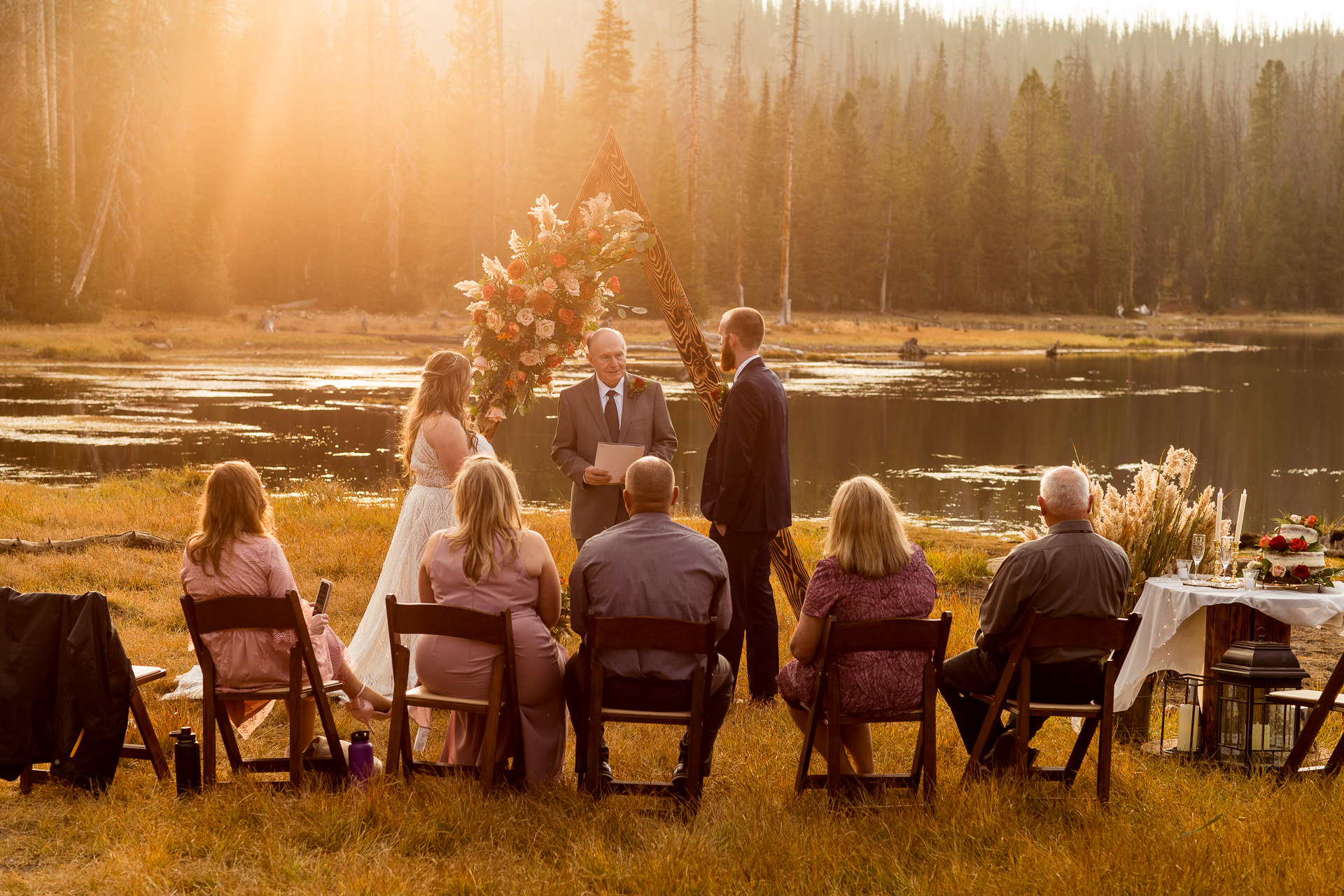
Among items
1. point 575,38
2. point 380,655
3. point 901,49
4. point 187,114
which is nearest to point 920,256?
point 187,114

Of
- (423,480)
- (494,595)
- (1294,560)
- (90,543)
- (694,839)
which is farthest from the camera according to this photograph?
(90,543)

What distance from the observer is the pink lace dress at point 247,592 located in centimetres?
Result: 501

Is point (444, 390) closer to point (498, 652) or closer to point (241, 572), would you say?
point (241, 572)

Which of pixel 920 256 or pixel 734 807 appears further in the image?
pixel 920 256

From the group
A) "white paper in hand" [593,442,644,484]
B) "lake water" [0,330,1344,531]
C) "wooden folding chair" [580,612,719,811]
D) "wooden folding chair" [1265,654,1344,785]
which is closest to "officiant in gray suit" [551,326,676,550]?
"white paper in hand" [593,442,644,484]

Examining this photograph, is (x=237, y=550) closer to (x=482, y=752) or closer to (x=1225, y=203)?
(x=482, y=752)

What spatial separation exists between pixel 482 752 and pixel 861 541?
1.75 metres

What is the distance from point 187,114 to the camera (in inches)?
2234

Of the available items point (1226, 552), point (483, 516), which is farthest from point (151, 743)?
point (1226, 552)

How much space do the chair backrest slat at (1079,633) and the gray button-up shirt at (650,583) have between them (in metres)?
1.27

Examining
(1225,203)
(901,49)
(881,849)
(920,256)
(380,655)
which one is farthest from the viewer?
(901,49)

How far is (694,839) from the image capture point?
421 centimetres

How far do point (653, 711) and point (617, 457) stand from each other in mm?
2194

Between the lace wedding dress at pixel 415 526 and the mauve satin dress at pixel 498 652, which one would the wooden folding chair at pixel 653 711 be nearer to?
the mauve satin dress at pixel 498 652
